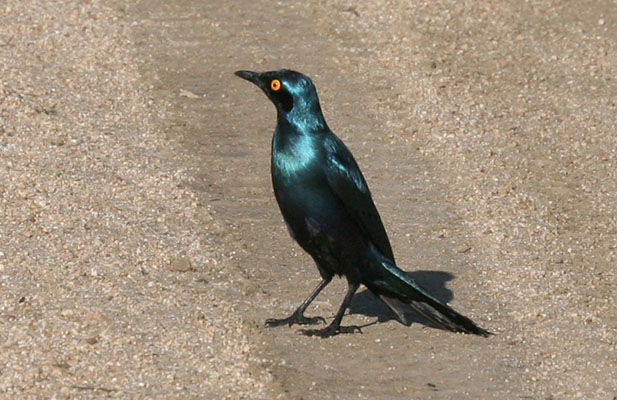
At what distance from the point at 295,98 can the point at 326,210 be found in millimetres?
622

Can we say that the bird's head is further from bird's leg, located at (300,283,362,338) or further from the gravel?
the gravel

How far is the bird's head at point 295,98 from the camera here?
23.1 feet

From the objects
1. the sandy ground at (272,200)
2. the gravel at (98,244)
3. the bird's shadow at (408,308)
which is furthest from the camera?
the bird's shadow at (408,308)

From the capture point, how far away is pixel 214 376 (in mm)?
6727

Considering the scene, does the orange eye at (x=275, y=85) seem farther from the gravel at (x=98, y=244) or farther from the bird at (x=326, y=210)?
the gravel at (x=98, y=244)

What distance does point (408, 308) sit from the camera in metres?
7.88

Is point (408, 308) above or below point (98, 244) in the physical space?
above

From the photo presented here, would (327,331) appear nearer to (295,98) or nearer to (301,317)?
(301,317)

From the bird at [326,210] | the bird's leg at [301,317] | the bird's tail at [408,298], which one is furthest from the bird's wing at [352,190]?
the bird's leg at [301,317]

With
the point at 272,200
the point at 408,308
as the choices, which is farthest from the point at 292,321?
the point at 272,200

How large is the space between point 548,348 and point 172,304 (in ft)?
6.98

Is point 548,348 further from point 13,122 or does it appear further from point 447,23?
point 447,23

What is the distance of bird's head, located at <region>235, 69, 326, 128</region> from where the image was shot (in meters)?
7.04

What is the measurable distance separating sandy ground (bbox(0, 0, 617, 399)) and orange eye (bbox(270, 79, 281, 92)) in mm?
1324
